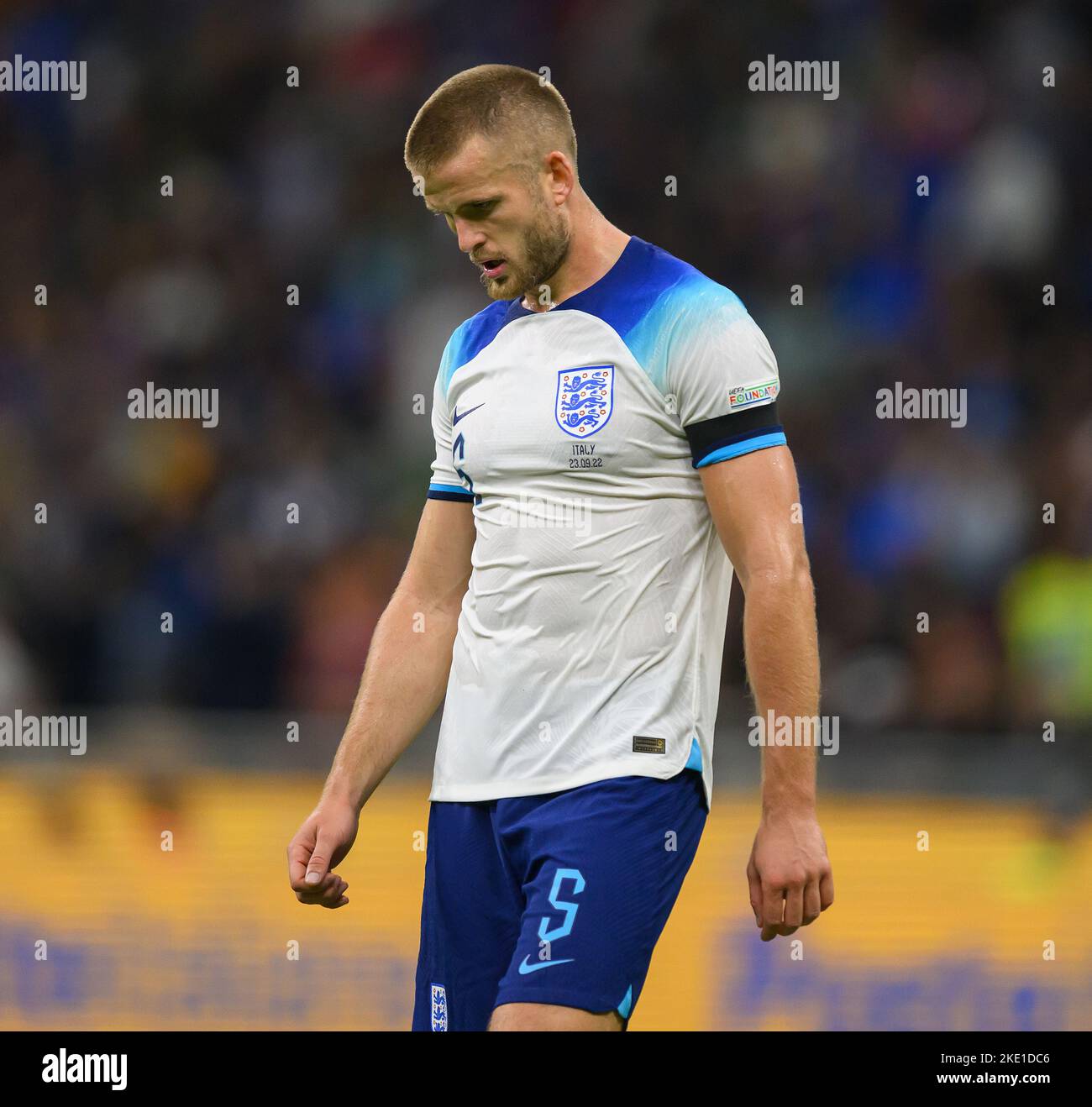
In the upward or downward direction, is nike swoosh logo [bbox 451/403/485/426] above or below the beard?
below

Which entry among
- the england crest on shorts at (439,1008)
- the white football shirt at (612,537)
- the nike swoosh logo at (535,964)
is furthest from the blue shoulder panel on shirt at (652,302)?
the england crest on shorts at (439,1008)

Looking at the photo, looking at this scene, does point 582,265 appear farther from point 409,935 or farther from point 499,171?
point 409,935

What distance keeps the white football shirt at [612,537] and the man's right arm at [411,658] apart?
274 mm

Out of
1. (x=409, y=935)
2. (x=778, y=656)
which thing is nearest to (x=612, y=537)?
(x=778, y=656)

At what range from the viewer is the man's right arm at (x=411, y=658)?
3691mm

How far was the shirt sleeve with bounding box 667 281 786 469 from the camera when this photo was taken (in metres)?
3.25

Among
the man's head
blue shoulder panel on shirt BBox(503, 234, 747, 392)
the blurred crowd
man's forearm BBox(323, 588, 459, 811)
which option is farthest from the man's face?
the blurred crowd

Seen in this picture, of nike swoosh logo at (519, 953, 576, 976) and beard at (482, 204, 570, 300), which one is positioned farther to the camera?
beard at (482, 204, 570, 300)

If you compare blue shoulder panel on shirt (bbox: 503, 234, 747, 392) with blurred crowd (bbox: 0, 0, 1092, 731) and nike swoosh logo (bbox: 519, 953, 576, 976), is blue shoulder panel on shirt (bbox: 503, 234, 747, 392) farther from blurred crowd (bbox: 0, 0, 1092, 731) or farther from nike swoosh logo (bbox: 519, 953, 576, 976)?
blurred crowd (bbox: 0, 0, 1092, 731)

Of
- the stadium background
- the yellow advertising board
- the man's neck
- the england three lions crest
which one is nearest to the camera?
the england three lions crest

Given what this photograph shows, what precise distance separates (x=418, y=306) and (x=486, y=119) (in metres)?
6.51

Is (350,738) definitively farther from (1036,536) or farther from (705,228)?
(705,228)

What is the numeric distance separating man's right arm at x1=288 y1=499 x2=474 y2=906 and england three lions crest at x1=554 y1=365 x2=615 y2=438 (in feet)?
1.45

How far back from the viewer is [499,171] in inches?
133
